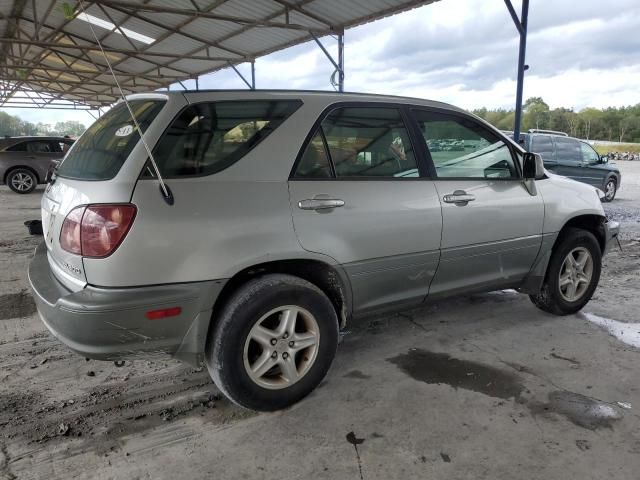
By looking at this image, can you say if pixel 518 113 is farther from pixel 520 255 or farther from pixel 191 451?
pixel 191 451

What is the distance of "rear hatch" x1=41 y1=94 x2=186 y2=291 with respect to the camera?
7.09ft

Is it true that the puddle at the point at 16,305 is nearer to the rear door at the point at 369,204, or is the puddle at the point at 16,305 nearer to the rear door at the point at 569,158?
the rear door at the point at 369,204

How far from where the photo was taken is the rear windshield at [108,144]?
230cm

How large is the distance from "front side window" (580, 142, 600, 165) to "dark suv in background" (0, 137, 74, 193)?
44.0 feet

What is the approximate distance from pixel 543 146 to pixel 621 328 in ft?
26.3

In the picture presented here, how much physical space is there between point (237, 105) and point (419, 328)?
2.28 metres

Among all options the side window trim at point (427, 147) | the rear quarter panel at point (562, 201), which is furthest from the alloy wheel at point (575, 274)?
the side window trim at point (427, 147)

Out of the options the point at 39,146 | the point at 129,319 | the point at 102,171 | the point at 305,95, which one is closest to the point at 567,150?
the point at 305,95

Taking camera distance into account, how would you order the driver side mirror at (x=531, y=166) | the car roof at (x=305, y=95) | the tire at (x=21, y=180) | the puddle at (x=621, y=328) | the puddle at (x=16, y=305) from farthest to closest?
the tire at (x=21, y=180)
the puddle at (x=16, y=305)
the puddle at (x=621, y=328)
the driver side mirror at (x=531, y=166)
the car roof at (x=305, y=95)

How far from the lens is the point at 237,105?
2514mm

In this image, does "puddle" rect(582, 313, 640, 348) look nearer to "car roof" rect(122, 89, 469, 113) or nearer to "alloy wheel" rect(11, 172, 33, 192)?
"car roof" rect(122, 89, 469, 113)

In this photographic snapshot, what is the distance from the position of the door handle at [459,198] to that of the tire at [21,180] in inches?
507

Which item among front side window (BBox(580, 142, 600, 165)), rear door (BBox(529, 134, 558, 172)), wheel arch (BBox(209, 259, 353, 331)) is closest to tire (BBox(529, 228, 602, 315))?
wheel arch (BBox(209, 259, 353, 331))

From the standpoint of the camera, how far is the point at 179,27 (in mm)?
12180
